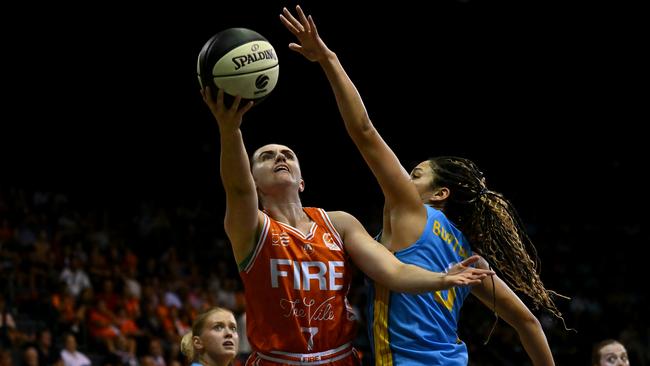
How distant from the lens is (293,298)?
3.92m

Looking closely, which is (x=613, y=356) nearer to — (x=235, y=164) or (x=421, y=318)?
(x=421, y=318)

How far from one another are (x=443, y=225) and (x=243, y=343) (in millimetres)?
7929

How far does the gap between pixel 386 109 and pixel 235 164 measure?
48.6 ft

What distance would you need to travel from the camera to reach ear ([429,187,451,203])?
13.9 feet

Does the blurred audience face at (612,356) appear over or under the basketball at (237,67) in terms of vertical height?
under

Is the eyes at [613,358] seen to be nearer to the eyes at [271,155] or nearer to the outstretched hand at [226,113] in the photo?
the eyes at [271,155]

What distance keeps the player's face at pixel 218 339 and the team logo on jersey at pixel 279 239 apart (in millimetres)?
1521

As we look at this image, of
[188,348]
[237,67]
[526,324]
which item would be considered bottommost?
[188,348]

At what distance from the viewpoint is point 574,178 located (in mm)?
18578

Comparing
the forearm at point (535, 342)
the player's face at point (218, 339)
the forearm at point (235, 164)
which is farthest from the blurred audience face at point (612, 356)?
the forearm at point (235, 164)

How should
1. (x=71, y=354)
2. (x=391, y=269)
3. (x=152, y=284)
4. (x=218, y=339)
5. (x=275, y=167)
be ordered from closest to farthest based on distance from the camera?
(x=391, y=269), (x=275, y=167), (x=218, y=339), (x=71, y=354), (x=152, y=284)

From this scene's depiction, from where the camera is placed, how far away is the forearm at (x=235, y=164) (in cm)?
363

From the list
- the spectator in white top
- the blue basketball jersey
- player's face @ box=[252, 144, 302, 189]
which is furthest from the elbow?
the spectator in white top

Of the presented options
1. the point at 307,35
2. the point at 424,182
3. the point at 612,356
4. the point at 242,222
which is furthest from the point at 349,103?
the point at 612,356
